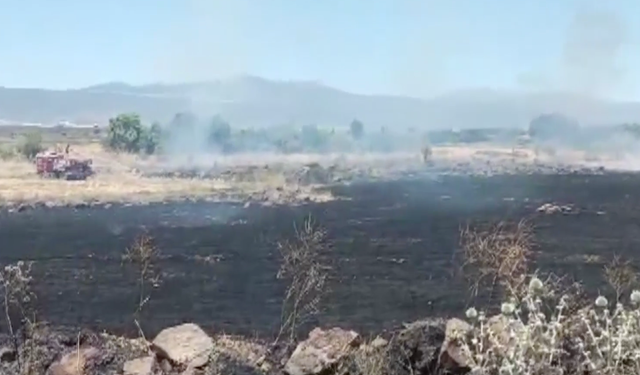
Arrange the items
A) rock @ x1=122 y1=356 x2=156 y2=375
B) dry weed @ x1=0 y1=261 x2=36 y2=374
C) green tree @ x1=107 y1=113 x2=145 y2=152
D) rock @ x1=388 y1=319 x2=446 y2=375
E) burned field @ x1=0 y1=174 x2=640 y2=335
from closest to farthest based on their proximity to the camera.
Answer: rock @ x1=388 y1=319 x2=446 y2=375, dry weed @ x1=0 y1=261 x2=36 y2=374, rock @ x1=122 y1=356 x2=156 y2=375, burned field @ x1=0 y1=174 x2=640 y2=335, green tree @ x1=107 y1=113 x2=145 y2=152

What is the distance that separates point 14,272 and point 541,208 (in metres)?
42.5

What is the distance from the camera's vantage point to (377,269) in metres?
26.5

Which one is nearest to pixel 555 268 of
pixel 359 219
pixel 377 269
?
pixel 377 269

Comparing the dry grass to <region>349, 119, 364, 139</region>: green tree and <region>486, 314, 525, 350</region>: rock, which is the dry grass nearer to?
<region>486, 314, 525, 350</region>: rock

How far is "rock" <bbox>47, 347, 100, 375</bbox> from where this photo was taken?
285 inches

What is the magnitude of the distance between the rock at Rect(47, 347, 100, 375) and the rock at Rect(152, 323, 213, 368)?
22.8 inches

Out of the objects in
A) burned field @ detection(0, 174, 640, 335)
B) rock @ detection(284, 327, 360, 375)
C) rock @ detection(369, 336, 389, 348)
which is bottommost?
burned field @ detection(0, 174, 640, 335)

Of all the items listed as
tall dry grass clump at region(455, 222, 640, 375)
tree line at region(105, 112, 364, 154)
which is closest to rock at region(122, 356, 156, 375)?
tall dry grass clump at region(455, 222, 640, 375)

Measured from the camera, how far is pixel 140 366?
742cm

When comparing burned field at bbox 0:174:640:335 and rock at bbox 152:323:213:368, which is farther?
burned field at bbox 0:174:640:335

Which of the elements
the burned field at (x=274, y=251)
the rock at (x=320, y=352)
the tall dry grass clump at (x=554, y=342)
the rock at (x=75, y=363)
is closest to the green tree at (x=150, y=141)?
the burned field at (x=274, y=251)

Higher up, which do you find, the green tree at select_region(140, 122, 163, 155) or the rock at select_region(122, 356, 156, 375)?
the rock at select_region(122, 356, 156, 375)

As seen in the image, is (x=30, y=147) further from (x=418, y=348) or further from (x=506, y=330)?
(x=506, y=330)

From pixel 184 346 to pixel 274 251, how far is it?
23.8 meters
